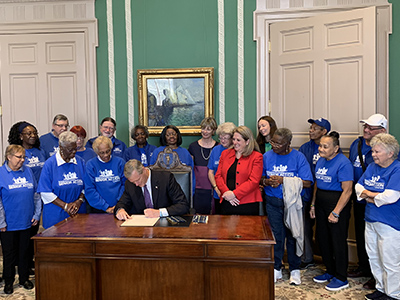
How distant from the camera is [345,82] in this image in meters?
4.36

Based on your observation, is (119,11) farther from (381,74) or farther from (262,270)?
(262,270)

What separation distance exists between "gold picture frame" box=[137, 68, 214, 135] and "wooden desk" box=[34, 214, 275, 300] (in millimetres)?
2593

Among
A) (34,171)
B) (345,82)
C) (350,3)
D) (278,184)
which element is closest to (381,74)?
(345,82)

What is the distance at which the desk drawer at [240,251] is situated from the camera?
2520mm

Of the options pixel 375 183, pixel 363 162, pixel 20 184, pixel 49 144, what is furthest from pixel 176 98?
pixel 375 183

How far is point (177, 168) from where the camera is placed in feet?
11.8

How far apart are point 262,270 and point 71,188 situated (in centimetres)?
203

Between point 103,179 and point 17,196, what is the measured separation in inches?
32.8

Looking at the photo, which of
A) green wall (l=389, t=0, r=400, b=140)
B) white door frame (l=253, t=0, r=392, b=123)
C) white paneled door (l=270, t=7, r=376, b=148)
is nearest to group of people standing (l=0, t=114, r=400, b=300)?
white paneled door (l=270, t=7, r=376, b=148)

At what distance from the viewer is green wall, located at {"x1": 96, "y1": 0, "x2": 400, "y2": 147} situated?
5078mm

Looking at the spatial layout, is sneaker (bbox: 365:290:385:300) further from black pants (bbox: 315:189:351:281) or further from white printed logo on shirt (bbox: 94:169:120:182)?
white printed logo on shirt (bbox: 94:169:120:182)

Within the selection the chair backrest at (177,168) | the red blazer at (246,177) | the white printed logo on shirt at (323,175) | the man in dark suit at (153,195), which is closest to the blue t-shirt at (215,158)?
the red blazer at (246,177)

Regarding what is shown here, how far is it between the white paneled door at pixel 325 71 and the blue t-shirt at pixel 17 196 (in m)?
3.10

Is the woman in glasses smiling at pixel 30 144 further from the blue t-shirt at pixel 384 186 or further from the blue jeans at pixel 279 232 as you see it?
the blue t-shirt at pixel 384 186
